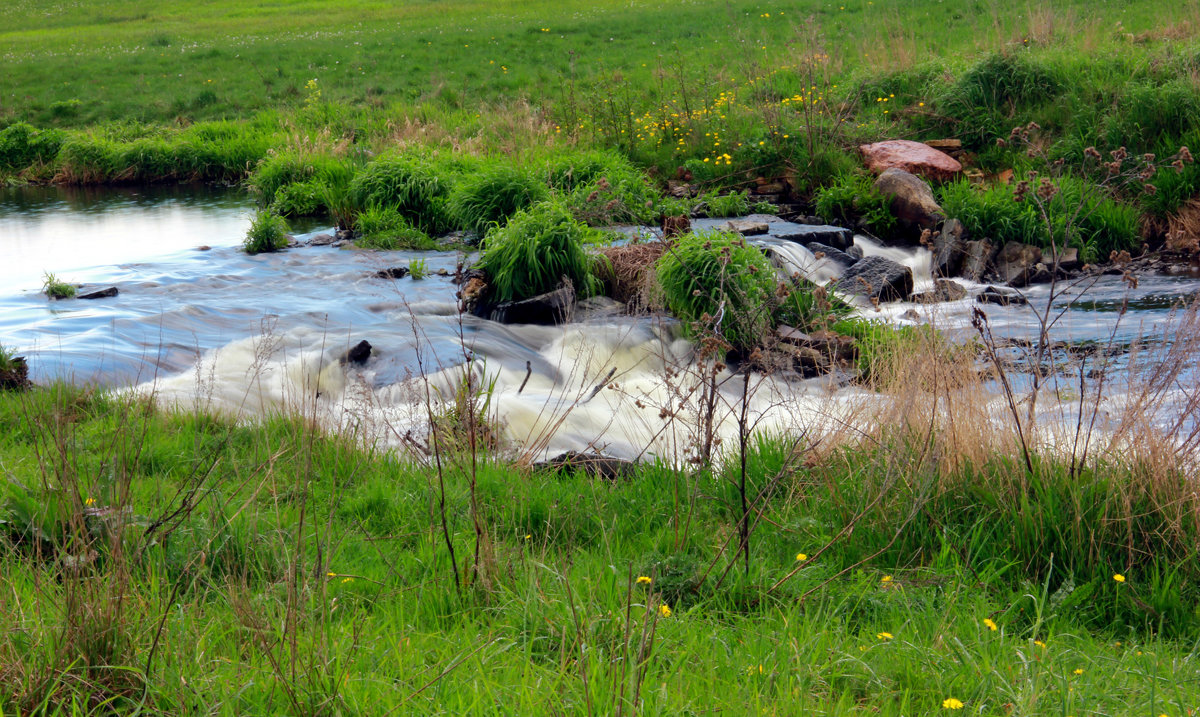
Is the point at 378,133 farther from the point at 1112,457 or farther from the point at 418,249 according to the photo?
the point at 1112,457

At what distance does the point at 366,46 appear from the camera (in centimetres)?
3403

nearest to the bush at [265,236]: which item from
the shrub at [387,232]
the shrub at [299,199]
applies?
the shrub at [387,232]

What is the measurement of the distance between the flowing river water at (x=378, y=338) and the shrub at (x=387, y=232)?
0.44 metres

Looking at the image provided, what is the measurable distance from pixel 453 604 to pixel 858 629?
1.54 meters

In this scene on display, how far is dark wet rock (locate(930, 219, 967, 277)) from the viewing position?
1190 centimetres

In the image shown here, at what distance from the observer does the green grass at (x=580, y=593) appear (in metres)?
2.71

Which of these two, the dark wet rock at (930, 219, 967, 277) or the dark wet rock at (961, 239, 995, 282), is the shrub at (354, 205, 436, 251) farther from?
the dark wet rock at (961, 239, 995, 282)

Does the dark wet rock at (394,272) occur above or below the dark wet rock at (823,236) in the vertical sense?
below

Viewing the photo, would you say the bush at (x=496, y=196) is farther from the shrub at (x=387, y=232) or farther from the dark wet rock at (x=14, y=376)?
the dark wet rock at (x=14, y=376)

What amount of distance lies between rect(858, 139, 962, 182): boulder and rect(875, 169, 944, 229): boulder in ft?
1.96

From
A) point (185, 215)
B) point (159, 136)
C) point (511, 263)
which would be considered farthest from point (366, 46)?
point (511, 263)

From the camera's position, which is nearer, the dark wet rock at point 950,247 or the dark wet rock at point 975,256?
the dark wet rock at point 975,256

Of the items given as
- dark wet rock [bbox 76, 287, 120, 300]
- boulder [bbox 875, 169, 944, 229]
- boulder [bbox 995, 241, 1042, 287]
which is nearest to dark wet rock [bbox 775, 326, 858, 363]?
boulder [bbox 995, 241, 1042, 287]

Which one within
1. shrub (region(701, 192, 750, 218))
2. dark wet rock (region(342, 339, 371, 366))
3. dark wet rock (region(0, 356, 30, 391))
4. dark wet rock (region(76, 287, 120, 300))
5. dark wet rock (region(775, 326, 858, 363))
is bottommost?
dark wet rock (region(76, 287, 120, 300))
